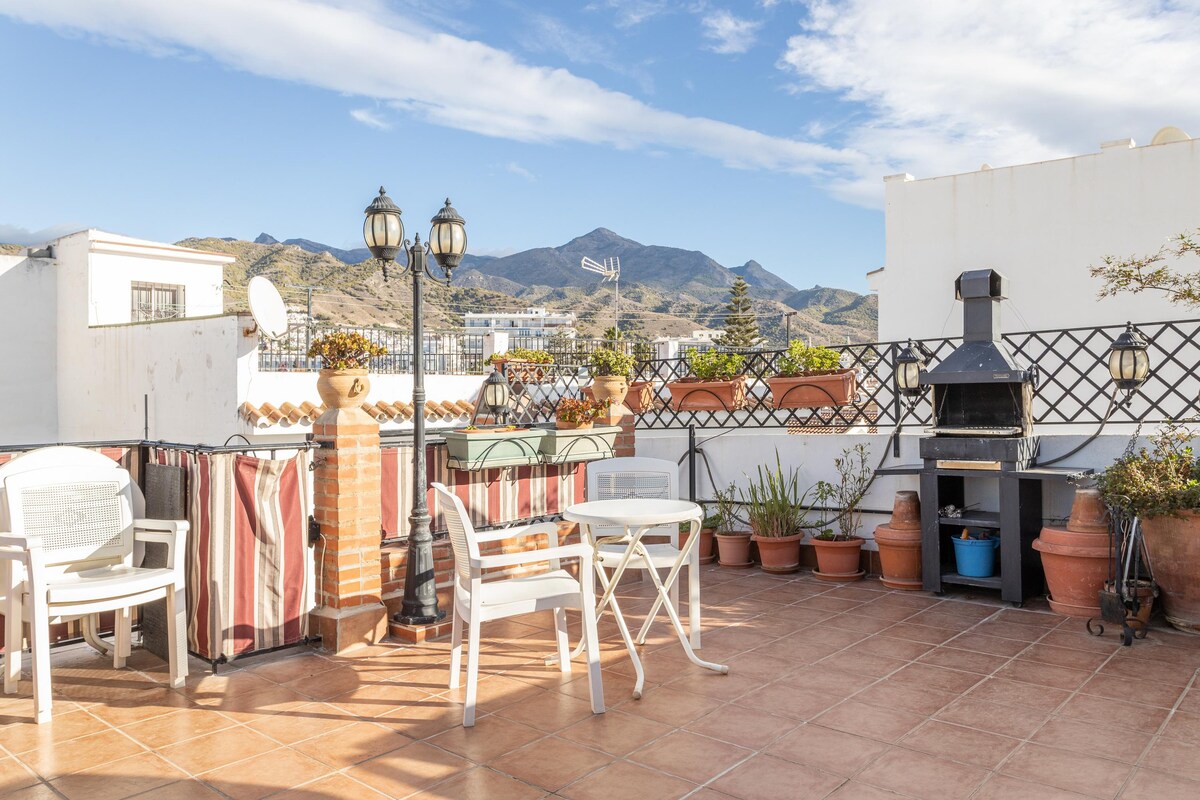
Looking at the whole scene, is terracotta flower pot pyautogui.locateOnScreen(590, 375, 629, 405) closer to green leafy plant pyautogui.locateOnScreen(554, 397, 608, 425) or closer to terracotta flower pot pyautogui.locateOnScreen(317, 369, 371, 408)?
green leafy plant pyautogui.locateOnScreen(554, 397, 608, 425)

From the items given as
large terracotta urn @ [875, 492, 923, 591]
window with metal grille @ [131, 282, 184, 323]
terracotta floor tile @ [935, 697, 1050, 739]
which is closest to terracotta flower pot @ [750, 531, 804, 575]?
large terracotta urn @ [875, 492, 923, 591]

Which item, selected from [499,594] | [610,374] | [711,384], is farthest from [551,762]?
[711,384]

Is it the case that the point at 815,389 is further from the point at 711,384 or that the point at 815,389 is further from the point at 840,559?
the point at 840,559

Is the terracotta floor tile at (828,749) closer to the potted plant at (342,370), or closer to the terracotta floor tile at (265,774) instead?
the terracotta floor tile at (265,774)

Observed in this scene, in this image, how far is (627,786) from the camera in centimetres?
258

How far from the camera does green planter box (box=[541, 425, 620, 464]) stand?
5.30 m

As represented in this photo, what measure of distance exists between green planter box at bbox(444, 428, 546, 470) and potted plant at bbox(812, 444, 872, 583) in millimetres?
2398

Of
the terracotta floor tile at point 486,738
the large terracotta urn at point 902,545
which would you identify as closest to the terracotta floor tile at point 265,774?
the terracotta floor tile at point 486,738

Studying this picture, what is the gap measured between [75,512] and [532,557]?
2.15 metres

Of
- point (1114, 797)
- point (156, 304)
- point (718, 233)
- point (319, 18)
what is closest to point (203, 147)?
point (156, 304)

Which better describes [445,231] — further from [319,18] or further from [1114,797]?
[319,18]

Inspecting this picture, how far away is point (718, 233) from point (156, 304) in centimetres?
3952

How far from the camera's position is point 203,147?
2509 cm

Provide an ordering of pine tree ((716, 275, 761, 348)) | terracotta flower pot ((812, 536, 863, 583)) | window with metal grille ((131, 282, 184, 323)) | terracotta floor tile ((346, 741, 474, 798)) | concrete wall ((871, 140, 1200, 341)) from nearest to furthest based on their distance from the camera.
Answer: terracotta floor tile ((346, 741, 474, 798)) → terracotta flower pot ((812, 536, 863, 583)) → concrete wall ((871, 140, 1200, 341)) → window with metal grille ((131, 282, 184, 323)) → pine tree ((716, 275, 761, 348))
